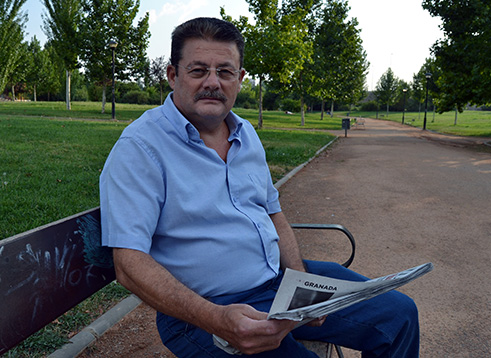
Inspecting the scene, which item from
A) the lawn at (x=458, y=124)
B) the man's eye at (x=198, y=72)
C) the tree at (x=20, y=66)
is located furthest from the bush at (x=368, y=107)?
the man's eye at (x=198, y=72)

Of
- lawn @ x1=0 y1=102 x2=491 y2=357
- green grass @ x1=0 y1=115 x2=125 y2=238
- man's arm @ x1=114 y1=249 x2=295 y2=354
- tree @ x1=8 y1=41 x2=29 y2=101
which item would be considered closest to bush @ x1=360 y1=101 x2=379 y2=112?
tree @ x1=8 y1=41 x2=29 y2=101

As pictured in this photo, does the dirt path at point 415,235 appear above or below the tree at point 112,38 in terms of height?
below

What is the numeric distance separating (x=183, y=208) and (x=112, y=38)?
93.6 ft

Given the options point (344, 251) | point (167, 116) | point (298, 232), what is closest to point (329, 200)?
point (298, 232)

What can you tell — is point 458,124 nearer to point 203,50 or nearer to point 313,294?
point 203,50

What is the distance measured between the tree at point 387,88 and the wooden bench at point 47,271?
63897 millimetres

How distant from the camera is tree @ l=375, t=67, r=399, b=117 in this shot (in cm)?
6091

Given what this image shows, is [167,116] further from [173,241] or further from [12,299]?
[12,299]

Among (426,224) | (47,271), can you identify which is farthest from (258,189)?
(426,224)

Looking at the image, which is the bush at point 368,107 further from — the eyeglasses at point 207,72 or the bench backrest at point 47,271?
the bench backrest at point 47,271

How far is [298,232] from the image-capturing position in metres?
5.62

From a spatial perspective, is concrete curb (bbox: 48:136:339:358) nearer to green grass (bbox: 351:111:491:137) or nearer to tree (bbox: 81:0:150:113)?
green grass (bbox: 351:111:491:137)

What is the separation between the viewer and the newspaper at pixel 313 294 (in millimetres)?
1359

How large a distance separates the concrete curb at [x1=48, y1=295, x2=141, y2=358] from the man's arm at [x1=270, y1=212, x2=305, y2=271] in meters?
1.40
